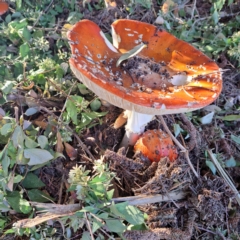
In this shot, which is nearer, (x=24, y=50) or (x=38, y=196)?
(x=38, y=196)

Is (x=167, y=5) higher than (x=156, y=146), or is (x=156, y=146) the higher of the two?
(x=167, y=5)

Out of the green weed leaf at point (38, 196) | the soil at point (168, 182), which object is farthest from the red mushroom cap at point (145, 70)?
the green weed leaf at point (38, 196)

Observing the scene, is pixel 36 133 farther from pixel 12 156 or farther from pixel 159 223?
pixel 159 223

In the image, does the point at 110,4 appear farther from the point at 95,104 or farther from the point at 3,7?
the point at 95,104

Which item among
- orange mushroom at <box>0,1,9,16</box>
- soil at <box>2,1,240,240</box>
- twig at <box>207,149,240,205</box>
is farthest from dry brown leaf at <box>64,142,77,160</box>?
orange mushroom at <box>0,1,9,16</box>

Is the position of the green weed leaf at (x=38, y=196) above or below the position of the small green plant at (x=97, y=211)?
below

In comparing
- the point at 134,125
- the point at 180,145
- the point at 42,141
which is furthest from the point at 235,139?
the point at 42,141

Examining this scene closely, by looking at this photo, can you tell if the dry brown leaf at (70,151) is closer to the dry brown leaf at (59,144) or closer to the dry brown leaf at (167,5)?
the dry brown leaf at (59,144)
